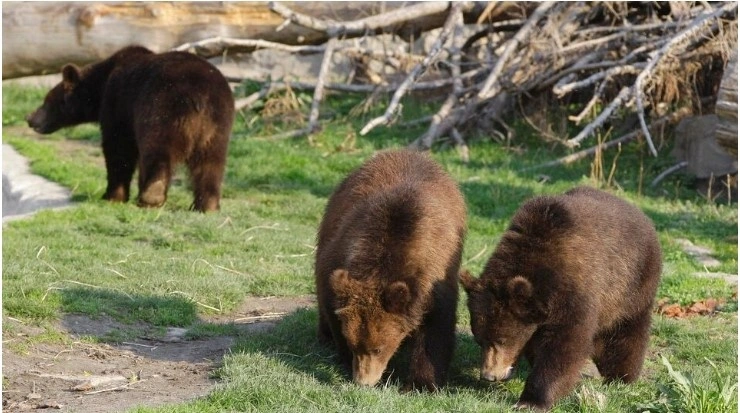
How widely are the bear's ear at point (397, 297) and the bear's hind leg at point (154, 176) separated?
20.5 feet

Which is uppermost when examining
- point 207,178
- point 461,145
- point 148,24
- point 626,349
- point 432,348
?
point 148,24

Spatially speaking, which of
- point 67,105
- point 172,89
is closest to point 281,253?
point 172,89

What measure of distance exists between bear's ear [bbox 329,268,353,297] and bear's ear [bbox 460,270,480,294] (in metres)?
0.71

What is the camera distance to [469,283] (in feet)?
21.4

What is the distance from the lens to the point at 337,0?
17.0 m

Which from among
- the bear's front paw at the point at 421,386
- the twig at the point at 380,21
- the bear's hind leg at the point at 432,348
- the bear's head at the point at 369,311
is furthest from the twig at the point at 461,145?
the bear's head at the point at 369,311

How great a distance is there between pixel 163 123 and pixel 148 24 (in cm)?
539

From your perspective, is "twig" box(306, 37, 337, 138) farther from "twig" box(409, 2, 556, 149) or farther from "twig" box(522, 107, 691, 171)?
"twig" box(522, 107, 691, 171)

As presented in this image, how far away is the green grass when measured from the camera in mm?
6668

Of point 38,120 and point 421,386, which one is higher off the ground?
point 421,386

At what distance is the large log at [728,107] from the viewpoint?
1071 centimetres

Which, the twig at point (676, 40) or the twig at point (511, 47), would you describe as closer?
the twig at point (676, 40)

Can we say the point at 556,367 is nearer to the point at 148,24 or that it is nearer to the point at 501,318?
the point at 501,318

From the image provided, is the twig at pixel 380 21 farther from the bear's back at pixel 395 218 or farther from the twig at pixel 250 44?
the bear's back at pixel 395 218
